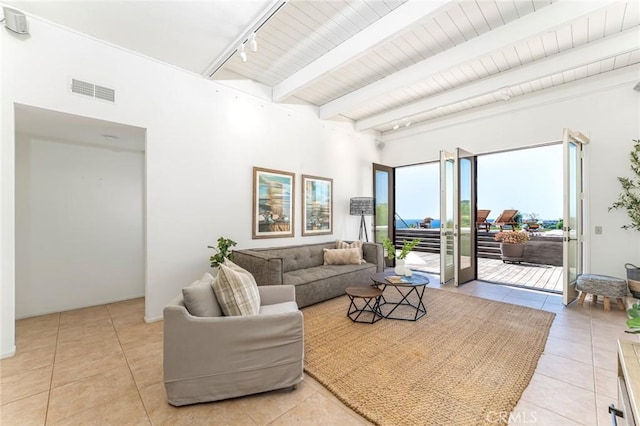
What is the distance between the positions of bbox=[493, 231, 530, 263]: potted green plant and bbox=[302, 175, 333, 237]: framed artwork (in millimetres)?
5103

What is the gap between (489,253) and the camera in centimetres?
810

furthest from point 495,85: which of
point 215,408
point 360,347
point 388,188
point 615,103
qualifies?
point 215,408

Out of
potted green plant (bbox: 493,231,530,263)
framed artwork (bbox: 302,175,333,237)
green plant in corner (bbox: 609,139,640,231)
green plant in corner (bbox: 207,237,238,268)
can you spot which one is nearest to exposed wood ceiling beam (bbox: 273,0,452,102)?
framed artwork (bbox: 302,175,333,237)

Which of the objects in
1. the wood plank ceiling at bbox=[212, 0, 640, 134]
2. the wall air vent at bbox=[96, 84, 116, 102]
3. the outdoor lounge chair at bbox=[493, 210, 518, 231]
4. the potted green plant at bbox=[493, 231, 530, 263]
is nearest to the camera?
the wood plank ceiling at bbox=[212, 0, 640, 134]

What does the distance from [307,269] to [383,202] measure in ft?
10.0

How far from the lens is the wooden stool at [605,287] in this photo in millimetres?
3521

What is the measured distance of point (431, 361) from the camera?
238 centimetres

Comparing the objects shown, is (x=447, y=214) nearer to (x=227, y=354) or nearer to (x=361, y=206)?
(x=361, y=206)

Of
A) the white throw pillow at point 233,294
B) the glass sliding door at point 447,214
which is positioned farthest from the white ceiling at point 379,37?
the white throw pillow at point 233,294

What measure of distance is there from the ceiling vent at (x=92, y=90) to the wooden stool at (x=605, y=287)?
6.69 meters

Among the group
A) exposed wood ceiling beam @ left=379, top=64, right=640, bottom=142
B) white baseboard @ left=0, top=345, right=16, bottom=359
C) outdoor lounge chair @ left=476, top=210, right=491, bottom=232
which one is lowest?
white baseboard @ left=0, top=345, right=16, bottom=359

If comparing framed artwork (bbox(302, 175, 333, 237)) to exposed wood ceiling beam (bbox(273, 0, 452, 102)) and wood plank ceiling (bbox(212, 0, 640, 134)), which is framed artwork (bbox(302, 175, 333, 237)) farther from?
exposed wood ceiling beam (bbox(273, 0, 452, 102))

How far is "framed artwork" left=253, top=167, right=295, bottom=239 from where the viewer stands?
4.39 m

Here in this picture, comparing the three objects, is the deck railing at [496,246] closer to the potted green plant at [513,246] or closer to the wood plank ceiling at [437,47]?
the potted green plant at [513,246]
